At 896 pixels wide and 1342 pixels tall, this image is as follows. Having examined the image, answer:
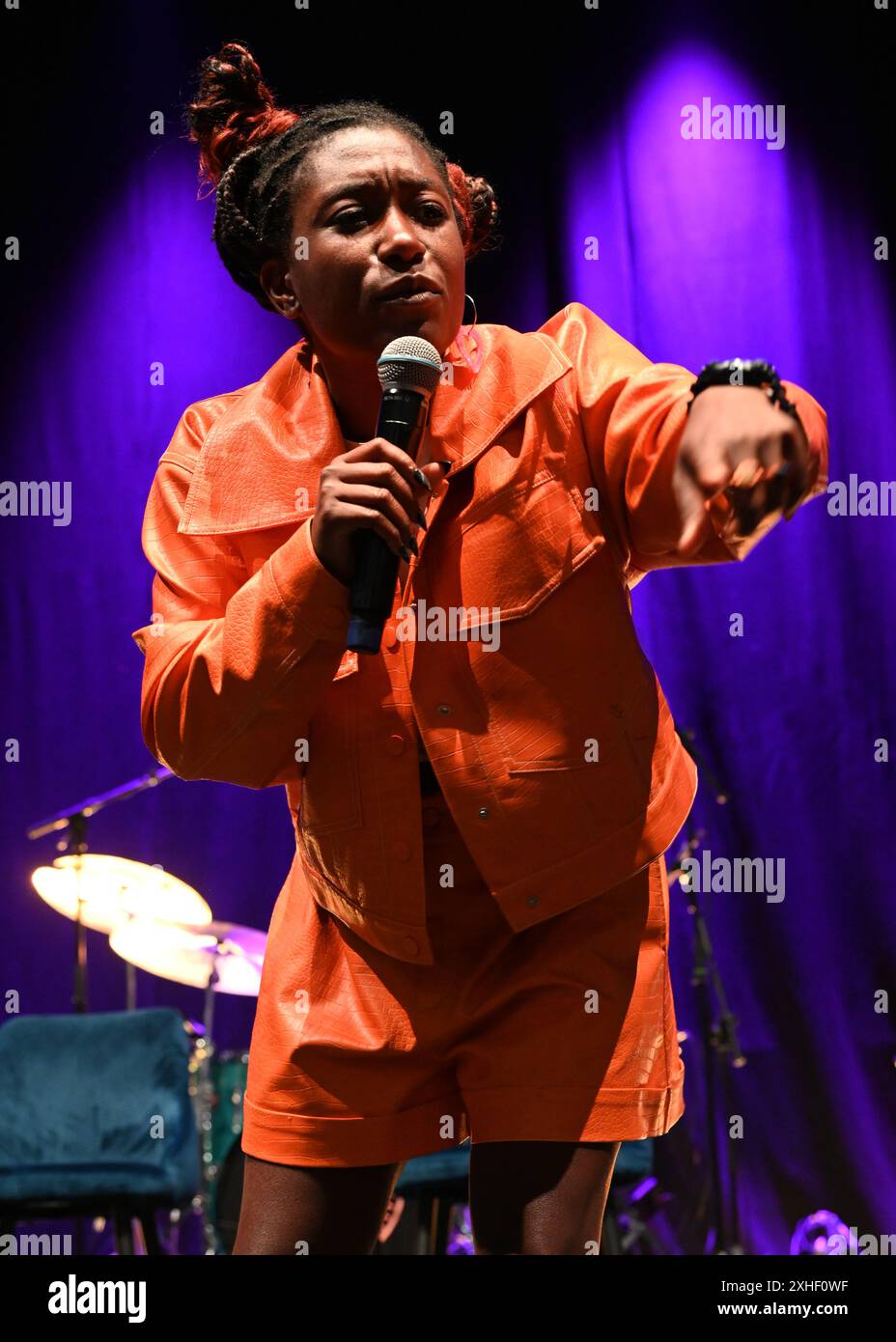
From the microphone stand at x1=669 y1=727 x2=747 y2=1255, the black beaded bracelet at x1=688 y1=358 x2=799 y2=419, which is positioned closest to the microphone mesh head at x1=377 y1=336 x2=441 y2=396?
the black beaded bracelet at x1=688 y1=358 x2=799 y2=419

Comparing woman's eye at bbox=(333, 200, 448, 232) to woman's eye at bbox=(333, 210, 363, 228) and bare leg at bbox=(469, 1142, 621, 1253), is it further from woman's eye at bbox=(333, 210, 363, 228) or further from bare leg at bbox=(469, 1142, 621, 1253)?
bare leg at bbox=(469, 1142, 621, 1253)

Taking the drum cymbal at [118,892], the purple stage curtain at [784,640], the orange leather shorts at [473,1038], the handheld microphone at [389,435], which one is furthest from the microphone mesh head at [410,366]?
the drum cymbal at [118,892]

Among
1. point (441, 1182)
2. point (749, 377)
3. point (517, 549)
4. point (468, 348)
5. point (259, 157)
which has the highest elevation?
point (259, 157)

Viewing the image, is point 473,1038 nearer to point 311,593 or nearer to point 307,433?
point 311,593

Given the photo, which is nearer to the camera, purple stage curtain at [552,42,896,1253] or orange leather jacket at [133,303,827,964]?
orange leather jacket at [133,303,827,964]

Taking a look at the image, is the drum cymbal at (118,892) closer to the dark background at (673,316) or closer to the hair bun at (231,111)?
the dark background at (673,316)

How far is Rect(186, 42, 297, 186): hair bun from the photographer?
5.50 feet

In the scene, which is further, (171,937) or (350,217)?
(171,937)

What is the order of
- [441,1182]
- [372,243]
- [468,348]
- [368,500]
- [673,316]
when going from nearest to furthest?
[368,500] → [372,243] → [468,348] → [441,1182] → [673,316]

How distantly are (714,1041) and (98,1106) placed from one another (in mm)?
1510

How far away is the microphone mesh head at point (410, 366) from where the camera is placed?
129 centimetres

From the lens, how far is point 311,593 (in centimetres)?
125

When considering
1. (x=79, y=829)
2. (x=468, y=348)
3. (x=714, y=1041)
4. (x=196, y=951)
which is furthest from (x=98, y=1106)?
(x=468, y=348)

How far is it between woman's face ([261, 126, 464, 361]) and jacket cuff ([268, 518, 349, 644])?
0.26 m
